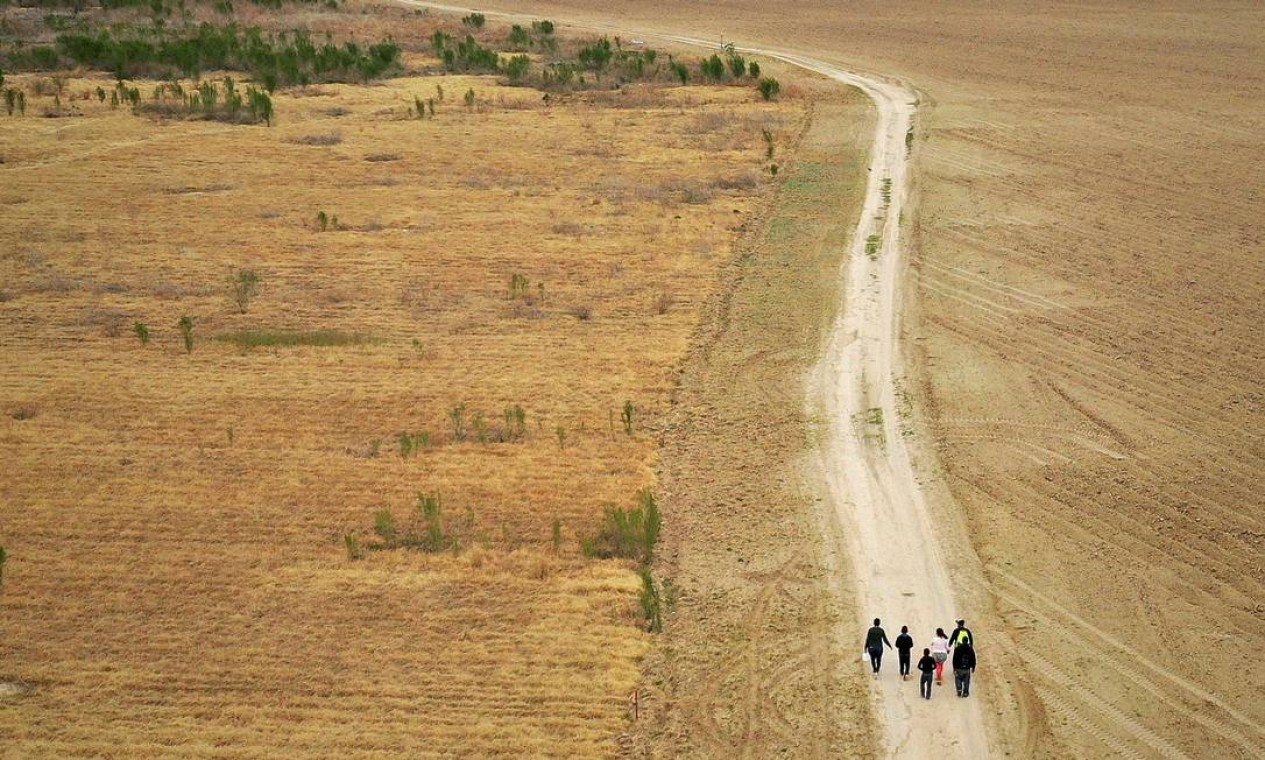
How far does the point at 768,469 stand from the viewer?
67.4 ft

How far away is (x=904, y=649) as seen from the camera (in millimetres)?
15156

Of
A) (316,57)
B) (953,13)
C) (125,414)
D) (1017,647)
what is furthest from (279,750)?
(953,13)

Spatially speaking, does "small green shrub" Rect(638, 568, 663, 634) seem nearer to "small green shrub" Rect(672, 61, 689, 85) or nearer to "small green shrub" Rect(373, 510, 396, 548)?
"small green shrub" Rect(373, 510, 396, 548)

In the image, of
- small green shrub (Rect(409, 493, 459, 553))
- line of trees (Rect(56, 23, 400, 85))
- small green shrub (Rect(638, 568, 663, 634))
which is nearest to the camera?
small green shrub (Rect(638, 568, 663, 634))

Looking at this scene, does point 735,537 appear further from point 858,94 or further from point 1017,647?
point 858,94

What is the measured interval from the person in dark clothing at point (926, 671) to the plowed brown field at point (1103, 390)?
0.81 m

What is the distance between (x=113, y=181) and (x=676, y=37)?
112ft

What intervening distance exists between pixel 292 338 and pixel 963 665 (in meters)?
15.3

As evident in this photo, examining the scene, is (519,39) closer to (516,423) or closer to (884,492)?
(516,423)

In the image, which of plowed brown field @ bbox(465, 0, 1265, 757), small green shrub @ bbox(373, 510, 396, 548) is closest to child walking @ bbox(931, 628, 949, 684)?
plowed brown field @ bbox(465, 0, 1265, 757)

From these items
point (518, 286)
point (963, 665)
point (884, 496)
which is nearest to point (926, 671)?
point (963, 665)

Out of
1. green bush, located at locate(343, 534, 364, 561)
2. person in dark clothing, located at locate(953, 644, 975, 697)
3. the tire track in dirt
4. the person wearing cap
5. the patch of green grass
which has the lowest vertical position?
the patch of green grass

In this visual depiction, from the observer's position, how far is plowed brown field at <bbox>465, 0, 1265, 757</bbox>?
50.3ft

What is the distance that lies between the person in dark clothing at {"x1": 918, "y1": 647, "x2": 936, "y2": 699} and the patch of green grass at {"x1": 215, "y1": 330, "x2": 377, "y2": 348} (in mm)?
13988
